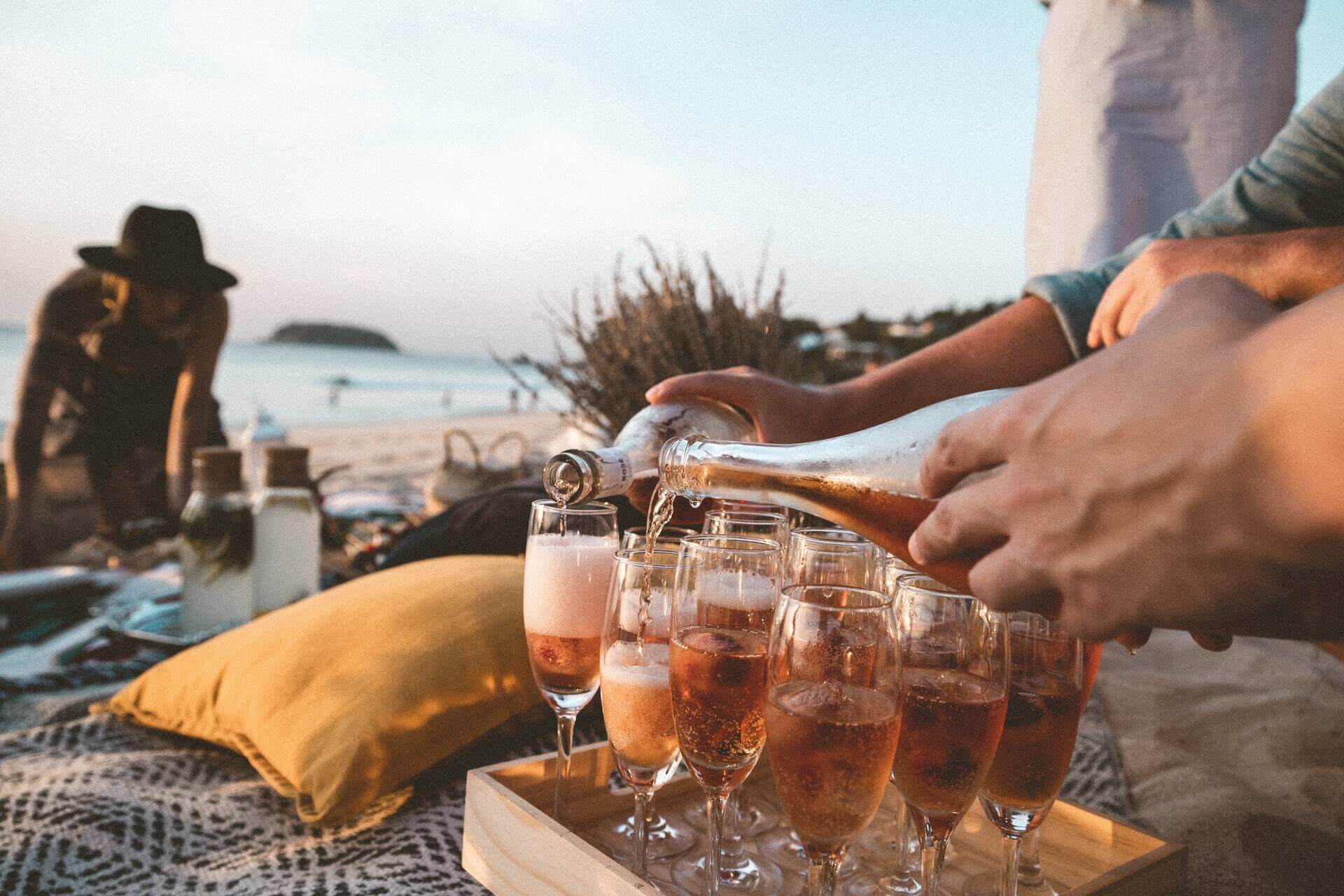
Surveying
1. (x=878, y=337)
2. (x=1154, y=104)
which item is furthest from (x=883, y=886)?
(x=878, y=337)

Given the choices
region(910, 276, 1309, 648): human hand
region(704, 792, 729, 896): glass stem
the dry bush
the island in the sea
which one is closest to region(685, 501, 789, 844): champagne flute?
region(704, 792, 729, 896): glass stem

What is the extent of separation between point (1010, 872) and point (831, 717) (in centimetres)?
40

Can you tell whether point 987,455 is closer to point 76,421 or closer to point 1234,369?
point 1234,369

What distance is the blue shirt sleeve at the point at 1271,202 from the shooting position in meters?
1.79

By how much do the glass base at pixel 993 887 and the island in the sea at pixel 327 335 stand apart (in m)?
52.2

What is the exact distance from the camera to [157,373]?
4648 mm

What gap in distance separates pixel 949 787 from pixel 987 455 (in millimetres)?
533

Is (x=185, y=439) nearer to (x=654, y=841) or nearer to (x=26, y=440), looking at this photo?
(x=26, y=440)

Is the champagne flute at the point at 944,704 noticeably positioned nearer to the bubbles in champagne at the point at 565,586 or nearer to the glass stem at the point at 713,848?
the glass stem at the point at 713,848

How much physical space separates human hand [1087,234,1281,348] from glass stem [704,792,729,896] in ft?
3.67

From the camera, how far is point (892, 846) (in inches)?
54.8

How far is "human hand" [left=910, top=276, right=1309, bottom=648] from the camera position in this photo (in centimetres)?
50

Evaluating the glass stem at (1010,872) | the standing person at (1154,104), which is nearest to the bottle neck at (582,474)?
the glass stem at (1010,872)

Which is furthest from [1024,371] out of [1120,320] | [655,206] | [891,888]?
[655,206]
